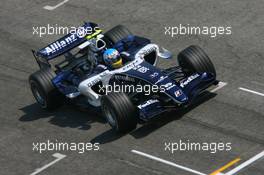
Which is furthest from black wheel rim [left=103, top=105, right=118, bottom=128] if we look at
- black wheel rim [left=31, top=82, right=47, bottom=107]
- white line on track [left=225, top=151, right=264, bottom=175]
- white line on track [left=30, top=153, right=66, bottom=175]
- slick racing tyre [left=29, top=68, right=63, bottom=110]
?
white line on track [left=225, top=151, right=264, bottom=175]

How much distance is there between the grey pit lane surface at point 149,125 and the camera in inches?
881

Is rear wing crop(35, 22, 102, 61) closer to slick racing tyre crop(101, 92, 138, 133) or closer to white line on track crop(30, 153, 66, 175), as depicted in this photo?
slick racing tyre crop(101, 92, 138, 133)

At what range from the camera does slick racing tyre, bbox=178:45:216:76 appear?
24547 mm

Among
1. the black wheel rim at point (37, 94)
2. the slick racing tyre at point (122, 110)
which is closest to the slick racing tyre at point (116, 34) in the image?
the black wheel rim at point (37, 94)

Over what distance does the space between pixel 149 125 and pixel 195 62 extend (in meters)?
2.24

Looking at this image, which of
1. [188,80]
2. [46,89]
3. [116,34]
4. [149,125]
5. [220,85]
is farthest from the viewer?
[116,34]

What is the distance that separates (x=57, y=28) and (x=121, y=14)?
225cm

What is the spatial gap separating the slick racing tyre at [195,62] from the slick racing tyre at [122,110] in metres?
2.47

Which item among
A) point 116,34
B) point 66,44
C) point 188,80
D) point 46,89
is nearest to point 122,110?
point 188,80

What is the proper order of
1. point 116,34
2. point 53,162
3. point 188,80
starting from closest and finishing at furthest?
1. point 53,162
2. point 188,80
3. point 116,34

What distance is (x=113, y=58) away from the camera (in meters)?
24.5

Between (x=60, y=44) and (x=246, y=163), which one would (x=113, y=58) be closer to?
(x=60, y=44)

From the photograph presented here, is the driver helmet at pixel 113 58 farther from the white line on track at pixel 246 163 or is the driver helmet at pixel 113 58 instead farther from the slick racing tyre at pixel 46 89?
the white line on track at pixel 246 163

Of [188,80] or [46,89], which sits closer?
[188,80]
